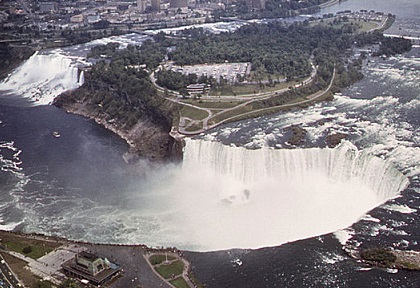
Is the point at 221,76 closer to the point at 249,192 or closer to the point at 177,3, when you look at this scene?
the point at 249,192

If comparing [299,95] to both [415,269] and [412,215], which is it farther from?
[415,269]

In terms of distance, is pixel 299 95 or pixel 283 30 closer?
pixel 299 95

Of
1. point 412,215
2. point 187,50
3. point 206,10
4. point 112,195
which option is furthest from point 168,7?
point 412,215

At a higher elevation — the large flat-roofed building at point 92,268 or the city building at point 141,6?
the city building at point 141,6

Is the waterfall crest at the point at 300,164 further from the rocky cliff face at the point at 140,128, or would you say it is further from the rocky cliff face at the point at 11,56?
the rocky cliff face at the point at 11,56

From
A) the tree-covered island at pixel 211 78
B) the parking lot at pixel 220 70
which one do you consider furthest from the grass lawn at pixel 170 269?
the parking lot at pixel 220 70

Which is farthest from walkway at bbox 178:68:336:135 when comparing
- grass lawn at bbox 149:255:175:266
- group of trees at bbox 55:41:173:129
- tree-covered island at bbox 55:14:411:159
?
grass lawn at bbox 149:255:175:266
